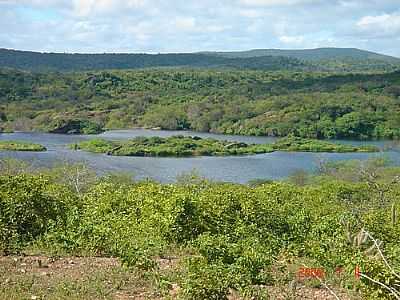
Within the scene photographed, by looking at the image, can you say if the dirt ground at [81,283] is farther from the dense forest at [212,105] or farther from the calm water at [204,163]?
the dense forest at [212,105]

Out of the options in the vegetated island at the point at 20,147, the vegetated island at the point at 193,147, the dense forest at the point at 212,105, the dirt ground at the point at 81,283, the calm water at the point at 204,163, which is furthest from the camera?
the dense forest at the point at 212,105

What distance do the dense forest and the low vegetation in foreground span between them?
7429 cm

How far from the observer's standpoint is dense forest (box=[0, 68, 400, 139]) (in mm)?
95188

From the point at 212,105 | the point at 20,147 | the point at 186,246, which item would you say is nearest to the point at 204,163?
the point at 20,147

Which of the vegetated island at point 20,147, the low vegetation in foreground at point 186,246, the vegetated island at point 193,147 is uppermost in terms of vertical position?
the low vegetation in foreground at point 186,246

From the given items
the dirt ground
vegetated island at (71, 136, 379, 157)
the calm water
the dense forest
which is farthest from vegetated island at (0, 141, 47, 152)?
the dirt ground

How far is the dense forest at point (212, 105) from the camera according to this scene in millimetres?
95188

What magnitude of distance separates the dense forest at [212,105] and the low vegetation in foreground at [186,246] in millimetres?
74289

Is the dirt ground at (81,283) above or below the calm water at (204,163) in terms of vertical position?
above

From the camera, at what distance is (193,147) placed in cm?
7756

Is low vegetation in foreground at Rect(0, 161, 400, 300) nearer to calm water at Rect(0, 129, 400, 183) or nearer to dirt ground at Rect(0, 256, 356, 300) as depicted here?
dirt ground at Rect(0, 256, 356, 300)

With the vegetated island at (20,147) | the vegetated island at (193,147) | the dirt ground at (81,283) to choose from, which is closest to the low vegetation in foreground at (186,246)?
the dirt ground at (81,283)

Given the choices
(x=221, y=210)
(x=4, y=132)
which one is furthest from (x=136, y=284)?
(x=4, y=132)

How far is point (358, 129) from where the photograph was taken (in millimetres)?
92312
